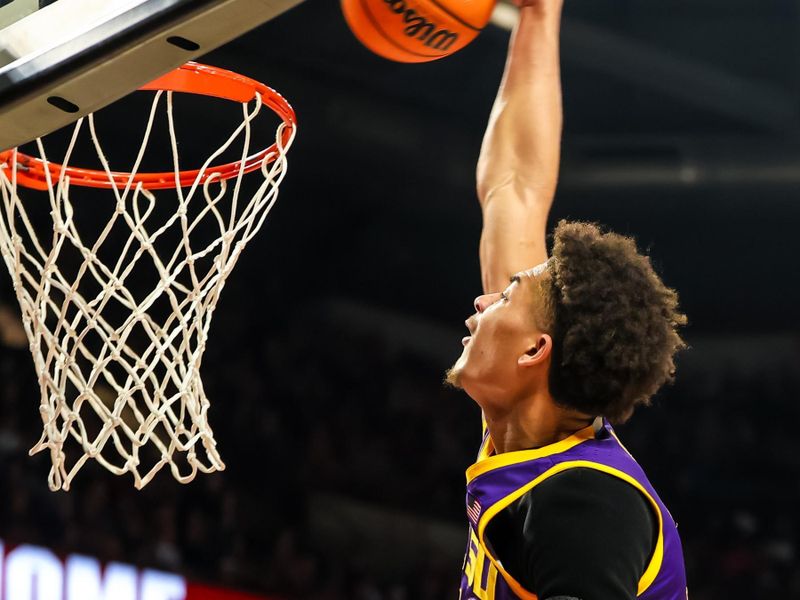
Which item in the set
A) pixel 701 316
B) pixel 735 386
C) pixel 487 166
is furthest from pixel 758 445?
pixel 487 166

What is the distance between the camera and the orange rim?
2.12 m

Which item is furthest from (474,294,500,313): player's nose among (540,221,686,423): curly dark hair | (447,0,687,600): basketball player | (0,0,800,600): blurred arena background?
(0,0,800,600): blurred arena background

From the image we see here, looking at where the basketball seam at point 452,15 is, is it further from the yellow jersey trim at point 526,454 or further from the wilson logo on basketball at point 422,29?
the yellow jersey trim at point 526,454

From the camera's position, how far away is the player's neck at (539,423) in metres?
1.67

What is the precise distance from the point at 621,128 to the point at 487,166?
4.67 metres

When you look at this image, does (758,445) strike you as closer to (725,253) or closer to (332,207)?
(725,253)

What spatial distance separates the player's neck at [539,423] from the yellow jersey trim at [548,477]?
0.51 feet

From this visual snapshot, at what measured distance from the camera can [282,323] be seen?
6422 mm

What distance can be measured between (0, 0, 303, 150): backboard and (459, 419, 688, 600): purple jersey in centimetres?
67

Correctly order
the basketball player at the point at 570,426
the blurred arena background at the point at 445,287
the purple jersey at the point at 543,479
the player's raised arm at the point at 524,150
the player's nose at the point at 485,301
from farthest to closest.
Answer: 1. the blurred arena background at the point at 445,287
2. the player's raised arm at the point at 524,150
3. the player's nose at the point at 485,301
4. the purple jersey at the point at 543,479
5. the basketball player at the point at 570,426

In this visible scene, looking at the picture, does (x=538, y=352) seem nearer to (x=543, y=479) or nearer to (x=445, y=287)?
(x=543, y=479)

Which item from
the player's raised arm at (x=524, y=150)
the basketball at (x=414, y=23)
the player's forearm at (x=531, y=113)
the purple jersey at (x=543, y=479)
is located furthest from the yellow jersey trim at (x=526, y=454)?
the basketball at (x=414, y=23)

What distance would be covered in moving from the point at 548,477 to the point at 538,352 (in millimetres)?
212

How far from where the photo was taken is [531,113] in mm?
2018
